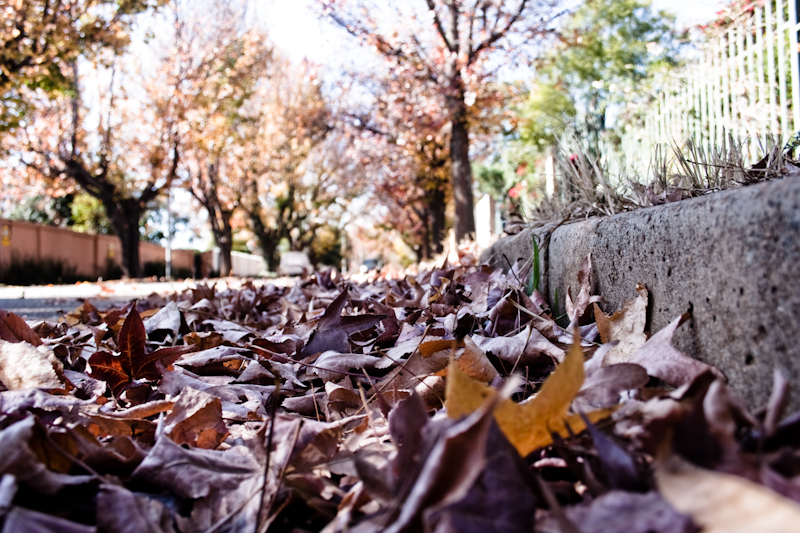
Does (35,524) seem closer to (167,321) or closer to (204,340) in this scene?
(204,340)

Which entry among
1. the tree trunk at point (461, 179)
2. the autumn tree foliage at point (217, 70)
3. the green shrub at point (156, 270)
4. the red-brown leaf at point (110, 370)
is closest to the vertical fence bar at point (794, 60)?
the red-brown leaf at point (110, 370)

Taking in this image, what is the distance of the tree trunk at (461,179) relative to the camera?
10.2 meters

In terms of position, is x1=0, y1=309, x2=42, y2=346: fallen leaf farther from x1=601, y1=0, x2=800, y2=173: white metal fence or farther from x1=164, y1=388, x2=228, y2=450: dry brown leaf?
x1=601, y1=0, x2=800, y2=173: white metal fence

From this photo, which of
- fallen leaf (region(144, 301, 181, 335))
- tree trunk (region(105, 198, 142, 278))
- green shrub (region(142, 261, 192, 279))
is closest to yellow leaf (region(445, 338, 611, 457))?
fallen leaf (region(144, 301, 181, 335))

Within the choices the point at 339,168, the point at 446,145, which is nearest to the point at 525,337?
the point at 446,145

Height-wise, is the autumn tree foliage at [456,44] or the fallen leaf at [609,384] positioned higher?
the autumn tree foliage at [456,44]

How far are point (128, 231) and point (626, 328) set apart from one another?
21865mm

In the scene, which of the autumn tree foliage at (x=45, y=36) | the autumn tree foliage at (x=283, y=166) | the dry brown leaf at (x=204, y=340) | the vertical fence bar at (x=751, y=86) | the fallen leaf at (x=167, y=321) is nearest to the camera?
the dry brown leaf at (x=204, y=340)

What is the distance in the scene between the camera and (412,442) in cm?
78

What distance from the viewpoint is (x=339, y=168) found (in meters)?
32.5

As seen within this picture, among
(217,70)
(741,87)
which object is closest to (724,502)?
(741,87)

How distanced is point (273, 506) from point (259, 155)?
99.1 feet

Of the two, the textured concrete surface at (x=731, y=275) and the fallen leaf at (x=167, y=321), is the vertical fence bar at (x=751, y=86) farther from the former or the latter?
the fallen leaf at (x=167, y=321)

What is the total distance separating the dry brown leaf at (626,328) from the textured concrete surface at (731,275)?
3 cm
